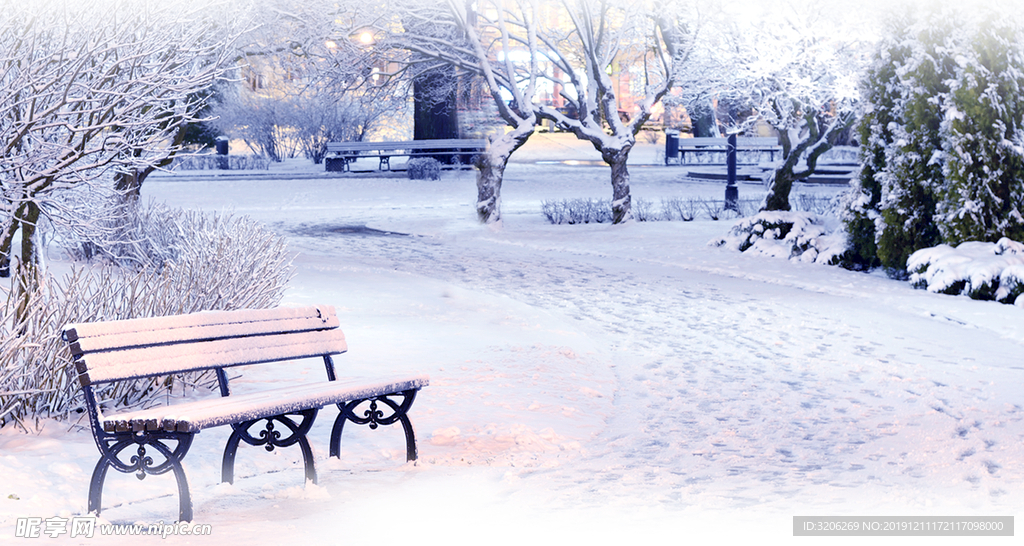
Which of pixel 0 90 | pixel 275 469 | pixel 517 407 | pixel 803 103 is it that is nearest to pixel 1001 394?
pixel 517 407

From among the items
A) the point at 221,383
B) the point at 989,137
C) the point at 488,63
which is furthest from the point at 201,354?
the point at 488,63

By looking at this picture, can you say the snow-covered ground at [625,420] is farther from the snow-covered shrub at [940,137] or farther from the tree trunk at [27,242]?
the tree trunk at [27,242]

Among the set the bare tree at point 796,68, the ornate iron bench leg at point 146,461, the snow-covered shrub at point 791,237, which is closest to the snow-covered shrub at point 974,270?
the snow-covered shrub at point 791,237

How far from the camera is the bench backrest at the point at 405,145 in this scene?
3350 cm

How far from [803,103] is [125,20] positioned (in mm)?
13194

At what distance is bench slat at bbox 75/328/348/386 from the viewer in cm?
457

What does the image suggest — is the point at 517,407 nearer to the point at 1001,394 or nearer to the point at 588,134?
the point at 1001,394

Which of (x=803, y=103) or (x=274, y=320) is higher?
(x=803, y=103)

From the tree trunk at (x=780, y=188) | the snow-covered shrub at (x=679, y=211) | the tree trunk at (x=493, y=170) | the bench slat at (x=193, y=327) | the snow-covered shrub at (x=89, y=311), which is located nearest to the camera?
the bench slat at (x=193, y=327)

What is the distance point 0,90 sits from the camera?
6.78m

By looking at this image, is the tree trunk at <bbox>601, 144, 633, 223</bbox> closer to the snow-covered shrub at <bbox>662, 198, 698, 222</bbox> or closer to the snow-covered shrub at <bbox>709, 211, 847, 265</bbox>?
the snow-covered shrub at <bbox>662, 198, 698, 222</bbox>

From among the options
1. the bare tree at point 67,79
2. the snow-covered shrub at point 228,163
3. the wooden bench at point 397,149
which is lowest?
the snow-covered shrub at point 228,163

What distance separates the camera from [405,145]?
112 feet

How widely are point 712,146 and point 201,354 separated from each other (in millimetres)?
35208
